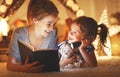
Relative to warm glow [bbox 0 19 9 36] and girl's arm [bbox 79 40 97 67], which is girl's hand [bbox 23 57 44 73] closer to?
girl's arm [bbox 79 40 97 67]

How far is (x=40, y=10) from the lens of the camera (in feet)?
7.33

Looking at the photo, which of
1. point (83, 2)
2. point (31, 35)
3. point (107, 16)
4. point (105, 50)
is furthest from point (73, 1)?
point (31, 35)

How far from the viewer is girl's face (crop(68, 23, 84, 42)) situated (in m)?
2.36

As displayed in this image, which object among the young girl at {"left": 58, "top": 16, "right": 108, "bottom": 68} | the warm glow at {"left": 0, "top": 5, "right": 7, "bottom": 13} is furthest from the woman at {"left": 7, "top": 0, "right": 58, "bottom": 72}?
the warm glow at {"left": 0, "top": 5, "right": 7, "bottom": 13}

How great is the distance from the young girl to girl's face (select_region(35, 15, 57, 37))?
156 mm

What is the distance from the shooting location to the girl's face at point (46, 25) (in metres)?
A: 2.24

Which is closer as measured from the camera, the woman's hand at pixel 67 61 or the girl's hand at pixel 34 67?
the girl's hand at pixel 34 67

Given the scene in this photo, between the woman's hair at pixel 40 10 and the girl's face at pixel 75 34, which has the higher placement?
the woman's hair at pixel 40 10

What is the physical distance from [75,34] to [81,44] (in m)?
0.09

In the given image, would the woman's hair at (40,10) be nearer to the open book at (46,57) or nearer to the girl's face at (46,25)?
the girl's face at (46,25)

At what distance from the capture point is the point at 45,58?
212 cm

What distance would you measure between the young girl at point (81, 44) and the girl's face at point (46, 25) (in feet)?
0.51

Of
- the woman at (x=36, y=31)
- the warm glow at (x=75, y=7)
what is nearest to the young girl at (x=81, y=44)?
the woman at (x=36, y=31)

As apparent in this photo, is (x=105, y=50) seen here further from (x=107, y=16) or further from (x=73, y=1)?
(x=73, y=1)
